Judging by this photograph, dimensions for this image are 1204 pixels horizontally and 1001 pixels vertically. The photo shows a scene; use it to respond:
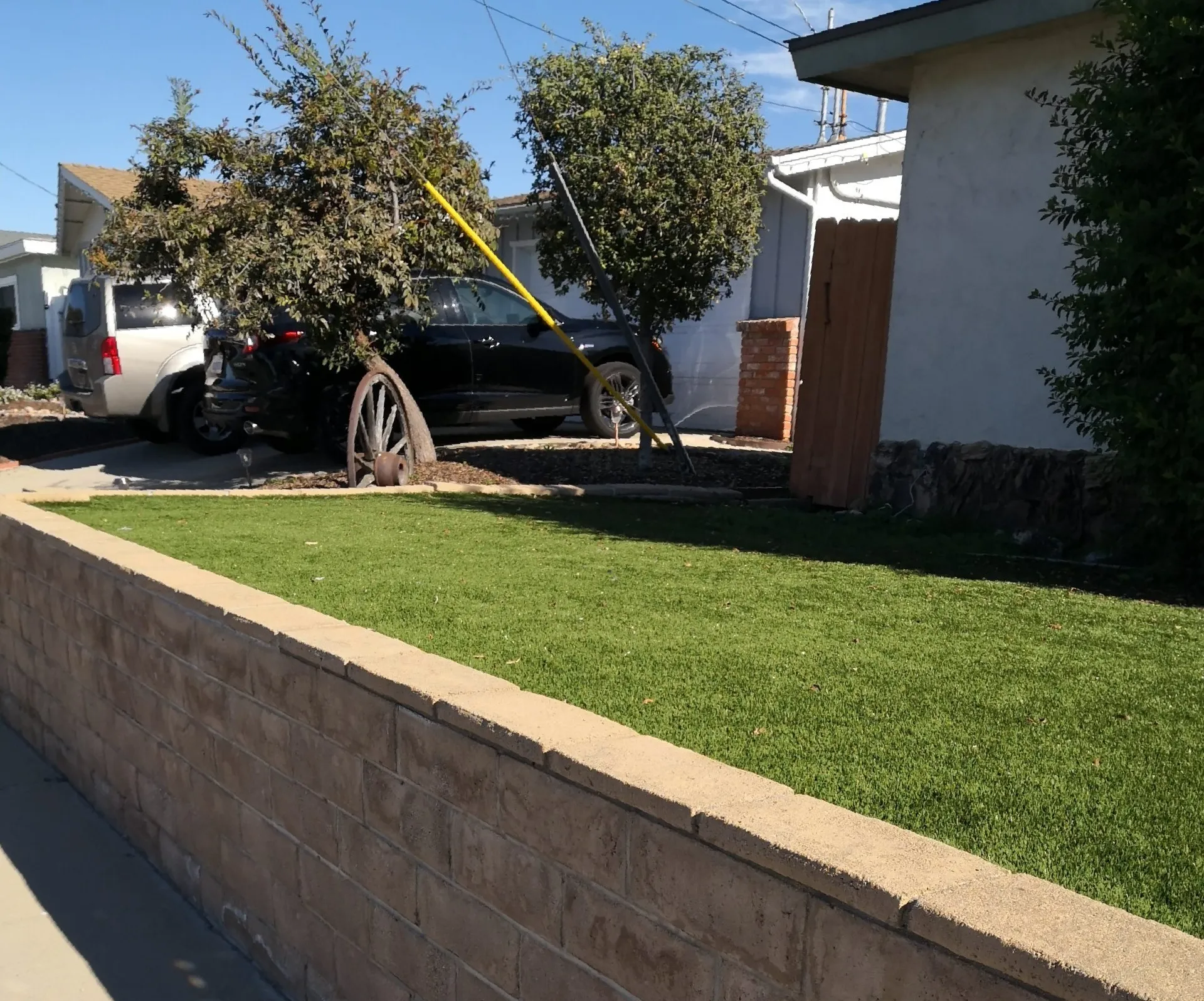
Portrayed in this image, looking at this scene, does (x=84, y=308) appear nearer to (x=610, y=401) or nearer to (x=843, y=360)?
(x=610, y=401)

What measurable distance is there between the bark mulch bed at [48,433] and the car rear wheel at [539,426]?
5599 millimetres

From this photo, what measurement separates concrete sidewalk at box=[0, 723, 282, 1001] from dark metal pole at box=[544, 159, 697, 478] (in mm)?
5372

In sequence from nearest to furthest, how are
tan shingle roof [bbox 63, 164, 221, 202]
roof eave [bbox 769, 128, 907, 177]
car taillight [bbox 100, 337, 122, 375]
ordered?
car taillight [bbox 100, 337, 122, 375]
roof eave [bbox 769, 128, 907, 177]
tan shingle roof [bbox 63, 164, 221, 202]

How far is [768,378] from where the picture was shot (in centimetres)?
1314

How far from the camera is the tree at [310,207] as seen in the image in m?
8.62

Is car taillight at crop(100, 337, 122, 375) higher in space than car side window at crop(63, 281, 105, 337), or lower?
lower

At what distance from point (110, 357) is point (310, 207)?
16.7 feet

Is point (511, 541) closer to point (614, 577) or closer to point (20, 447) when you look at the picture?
point (614, 577)

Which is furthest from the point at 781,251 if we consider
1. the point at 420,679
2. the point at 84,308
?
the point at 420,679

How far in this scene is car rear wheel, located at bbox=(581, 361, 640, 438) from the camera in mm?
12266

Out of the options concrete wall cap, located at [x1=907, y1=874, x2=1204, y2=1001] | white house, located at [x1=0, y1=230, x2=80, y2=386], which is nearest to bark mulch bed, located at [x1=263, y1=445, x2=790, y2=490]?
concrete wall cap, located at [x1=907, y1=874, x2=1204, y2=1001]

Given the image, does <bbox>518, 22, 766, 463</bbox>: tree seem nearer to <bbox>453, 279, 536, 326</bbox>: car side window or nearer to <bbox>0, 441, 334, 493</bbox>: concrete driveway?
<bbox>453, 279, 536, 326</bbox>: car side window

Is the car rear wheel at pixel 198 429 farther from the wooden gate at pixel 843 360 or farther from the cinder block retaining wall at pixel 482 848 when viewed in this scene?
the cinder block retaining wall at pixel 482 848

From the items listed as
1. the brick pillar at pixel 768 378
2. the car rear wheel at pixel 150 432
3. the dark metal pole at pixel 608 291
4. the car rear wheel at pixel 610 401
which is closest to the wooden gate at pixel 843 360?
the dark metal pole at pixel 608 291
